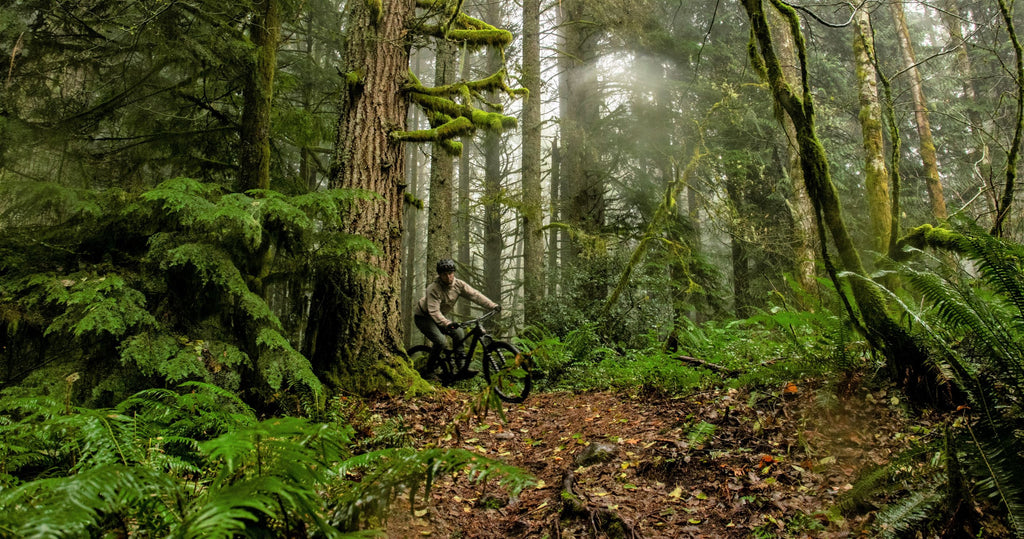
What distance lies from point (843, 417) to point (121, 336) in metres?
5.20

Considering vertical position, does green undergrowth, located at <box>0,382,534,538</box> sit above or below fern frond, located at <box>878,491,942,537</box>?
above

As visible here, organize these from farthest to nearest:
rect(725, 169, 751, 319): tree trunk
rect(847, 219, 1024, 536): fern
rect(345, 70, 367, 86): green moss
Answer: rect(725, 169, 751, 319): tree trunk, rect(345, 70, 367, 86): green moss, rect(847, 219, 1024, 536): fern

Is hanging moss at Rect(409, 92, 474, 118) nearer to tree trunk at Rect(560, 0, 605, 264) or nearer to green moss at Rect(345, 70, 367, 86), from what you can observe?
green moss at Rect(345, 70, 367, 86)

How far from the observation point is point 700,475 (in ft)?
10.7

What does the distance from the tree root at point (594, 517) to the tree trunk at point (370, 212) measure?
3.39 m

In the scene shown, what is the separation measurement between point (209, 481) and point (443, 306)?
5.82 metres

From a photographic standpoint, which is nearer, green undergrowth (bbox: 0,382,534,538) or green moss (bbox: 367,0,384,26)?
green undergrowth (bbox: 0,382,534,538)

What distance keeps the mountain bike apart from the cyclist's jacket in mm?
363

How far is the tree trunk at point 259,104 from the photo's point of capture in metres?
6.51

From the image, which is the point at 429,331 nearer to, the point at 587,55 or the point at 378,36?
the point at 378,36

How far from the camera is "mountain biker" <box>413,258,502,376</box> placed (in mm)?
7816

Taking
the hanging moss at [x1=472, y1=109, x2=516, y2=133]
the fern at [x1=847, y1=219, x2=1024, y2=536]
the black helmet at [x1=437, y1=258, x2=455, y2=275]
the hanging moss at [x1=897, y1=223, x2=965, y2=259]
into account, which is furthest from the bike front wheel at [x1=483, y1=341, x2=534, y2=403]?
the fern at [x1=847, y1=219, x2=1024, y2=536]

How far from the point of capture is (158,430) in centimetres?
277

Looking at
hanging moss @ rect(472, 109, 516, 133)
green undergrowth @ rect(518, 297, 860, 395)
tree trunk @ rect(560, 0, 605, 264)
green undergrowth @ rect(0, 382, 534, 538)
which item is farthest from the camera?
tree trunk @ rect(560, 0, 605, 264)
